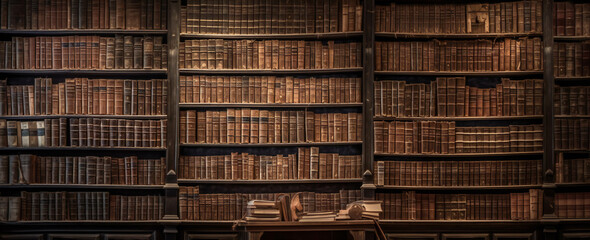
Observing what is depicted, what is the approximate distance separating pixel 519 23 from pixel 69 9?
4.02 m

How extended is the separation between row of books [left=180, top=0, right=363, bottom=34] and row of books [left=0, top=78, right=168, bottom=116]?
644 mm

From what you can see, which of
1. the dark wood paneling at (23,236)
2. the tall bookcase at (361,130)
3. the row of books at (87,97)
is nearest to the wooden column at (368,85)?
the tall bookcase at (361,130)

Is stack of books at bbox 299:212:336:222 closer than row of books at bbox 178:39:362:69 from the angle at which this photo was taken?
Yes

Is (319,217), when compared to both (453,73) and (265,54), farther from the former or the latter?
(453,73)

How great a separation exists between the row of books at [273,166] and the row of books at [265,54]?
79cm

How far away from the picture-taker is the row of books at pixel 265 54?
532 centimetres

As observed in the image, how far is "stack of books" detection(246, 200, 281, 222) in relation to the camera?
427 cm

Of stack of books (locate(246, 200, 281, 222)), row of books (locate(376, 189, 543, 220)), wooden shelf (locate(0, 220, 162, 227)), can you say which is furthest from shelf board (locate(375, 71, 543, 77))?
wooden shelf (locate(0, 220, 162, 227))

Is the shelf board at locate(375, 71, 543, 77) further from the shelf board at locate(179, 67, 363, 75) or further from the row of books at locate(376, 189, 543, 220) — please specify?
the row of books at locate(376, 189, 543, 220)

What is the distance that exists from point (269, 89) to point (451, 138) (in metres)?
1.69

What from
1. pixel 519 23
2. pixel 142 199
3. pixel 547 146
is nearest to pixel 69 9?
pixel 142 199

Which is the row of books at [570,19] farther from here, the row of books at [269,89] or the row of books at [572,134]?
the row of books at [269,89]

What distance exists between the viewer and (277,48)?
5340 millimetres

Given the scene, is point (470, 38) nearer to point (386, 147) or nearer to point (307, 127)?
point (386, 147)
